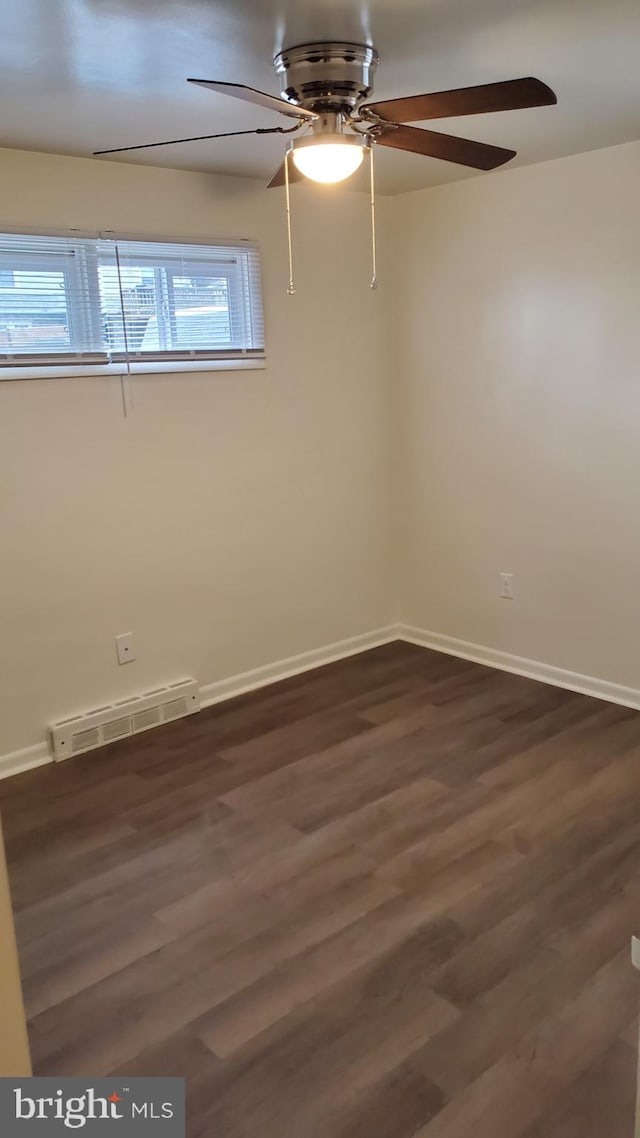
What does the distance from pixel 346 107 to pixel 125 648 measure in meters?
2.28

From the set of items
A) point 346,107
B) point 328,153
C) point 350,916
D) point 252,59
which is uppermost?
point 252,59

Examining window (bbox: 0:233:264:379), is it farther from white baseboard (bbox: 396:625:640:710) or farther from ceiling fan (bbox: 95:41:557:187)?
white baseboard (bbox: 396:625:640:710)

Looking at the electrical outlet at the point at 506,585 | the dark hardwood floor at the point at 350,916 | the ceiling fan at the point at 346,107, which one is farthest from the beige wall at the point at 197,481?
the ceiling fan at the point at 346,107

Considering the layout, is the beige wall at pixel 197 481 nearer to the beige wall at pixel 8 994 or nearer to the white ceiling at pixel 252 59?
the white ceiling at pixel 252 59

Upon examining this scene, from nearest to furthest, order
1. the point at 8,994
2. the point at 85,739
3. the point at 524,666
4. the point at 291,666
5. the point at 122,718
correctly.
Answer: the point at 8,994 → the point at 85,739 → the point at 122,718 → the point at 524,666 → the point at 291,666

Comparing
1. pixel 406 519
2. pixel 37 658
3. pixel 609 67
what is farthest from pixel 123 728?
pixel 609 67

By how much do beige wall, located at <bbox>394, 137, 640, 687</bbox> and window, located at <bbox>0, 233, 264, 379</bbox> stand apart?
37.6 inches

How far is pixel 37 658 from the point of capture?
11.0 feet

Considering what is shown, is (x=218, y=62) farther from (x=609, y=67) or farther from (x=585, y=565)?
(x=585, y=565)

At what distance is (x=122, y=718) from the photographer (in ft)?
11.8

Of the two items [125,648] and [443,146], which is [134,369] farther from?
[443,146]

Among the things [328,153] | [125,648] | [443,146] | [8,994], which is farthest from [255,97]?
[125,648]

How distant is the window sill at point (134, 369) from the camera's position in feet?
10.4

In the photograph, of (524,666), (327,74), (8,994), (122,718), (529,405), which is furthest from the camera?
(524,666)
